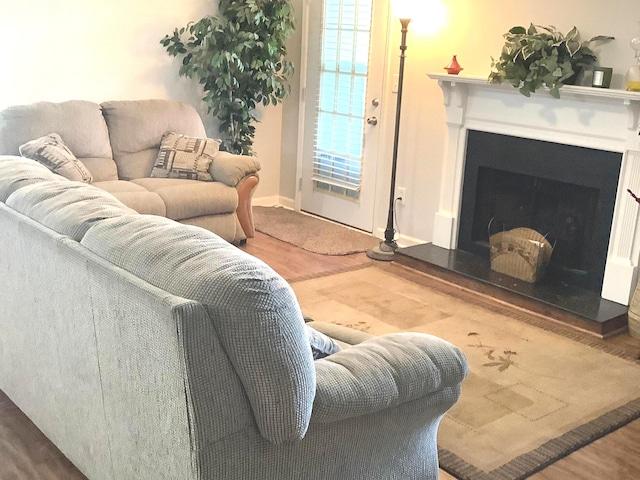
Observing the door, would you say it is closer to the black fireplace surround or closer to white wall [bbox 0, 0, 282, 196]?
white wall [bbox 0, 0, 282, 196]

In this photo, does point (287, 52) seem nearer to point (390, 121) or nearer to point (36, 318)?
point (390, 121)

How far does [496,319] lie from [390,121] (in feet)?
6.49

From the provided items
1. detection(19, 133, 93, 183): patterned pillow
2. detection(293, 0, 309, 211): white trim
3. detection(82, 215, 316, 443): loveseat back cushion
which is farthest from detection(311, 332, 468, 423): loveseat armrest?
detection(293, 0, 309, 211): white trim

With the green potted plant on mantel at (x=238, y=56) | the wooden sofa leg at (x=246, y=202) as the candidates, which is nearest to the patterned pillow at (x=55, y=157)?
the wooden sofa leg at (x=246, y=202)

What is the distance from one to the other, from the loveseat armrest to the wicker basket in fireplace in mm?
2381

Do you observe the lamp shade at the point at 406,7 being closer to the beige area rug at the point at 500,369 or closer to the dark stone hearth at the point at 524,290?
the dark stone hearth at the point at 524,290

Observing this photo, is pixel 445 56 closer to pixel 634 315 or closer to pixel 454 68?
pixel 454 68

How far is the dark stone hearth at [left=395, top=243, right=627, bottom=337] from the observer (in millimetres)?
3982

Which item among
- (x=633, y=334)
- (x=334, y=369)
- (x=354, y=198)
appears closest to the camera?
(x=334, y=369)

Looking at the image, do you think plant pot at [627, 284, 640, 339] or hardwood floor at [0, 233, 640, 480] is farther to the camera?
plant pot at [627, 284, 640, 339]

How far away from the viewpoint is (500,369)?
11.3 feet

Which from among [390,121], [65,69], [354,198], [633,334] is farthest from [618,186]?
[65,69]

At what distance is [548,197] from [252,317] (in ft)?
10.9

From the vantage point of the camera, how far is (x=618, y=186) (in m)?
4.10
